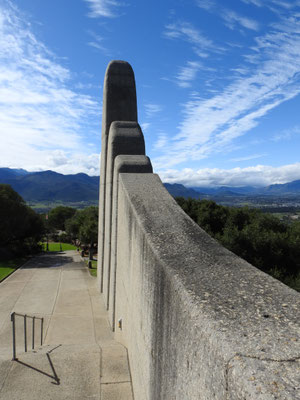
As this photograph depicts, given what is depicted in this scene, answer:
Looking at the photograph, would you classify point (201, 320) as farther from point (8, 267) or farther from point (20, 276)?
point (8, 267)

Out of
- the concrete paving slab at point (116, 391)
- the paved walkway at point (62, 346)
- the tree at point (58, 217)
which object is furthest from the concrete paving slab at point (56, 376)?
the tree at point (58, 217)

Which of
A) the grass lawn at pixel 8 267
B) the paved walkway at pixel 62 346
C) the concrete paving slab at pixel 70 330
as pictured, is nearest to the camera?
→ the paved walkway at pixel 62 346

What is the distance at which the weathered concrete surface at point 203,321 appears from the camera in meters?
1.70

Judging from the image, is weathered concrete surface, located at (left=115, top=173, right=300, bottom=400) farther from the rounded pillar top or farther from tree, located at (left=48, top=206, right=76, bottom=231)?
tree, located at (left=48, top=206, right=76, bottom=231)

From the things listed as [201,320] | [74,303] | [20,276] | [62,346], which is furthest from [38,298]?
[201,320]

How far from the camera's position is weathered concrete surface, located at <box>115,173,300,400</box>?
5.58ft

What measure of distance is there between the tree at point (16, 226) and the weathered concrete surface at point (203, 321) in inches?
873

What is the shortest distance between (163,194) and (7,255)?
2148 centimetres

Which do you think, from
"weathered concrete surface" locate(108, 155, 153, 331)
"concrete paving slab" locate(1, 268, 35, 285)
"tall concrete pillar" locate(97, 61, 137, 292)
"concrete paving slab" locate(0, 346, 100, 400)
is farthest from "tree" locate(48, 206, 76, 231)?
"concrete paving slab" locate(0, 346, 100, 400)

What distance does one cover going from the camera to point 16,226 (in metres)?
24.6

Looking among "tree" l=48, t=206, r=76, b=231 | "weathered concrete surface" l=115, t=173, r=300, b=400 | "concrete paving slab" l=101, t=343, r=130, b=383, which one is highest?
"weathered concrete surface" l=115, t=173, r=300, b=400

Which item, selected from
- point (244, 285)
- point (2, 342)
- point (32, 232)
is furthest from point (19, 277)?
point (244, 285)

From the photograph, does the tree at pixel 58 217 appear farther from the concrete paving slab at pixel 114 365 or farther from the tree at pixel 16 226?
the concrete paving slab at pixel 114 365

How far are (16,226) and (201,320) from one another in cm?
2544
